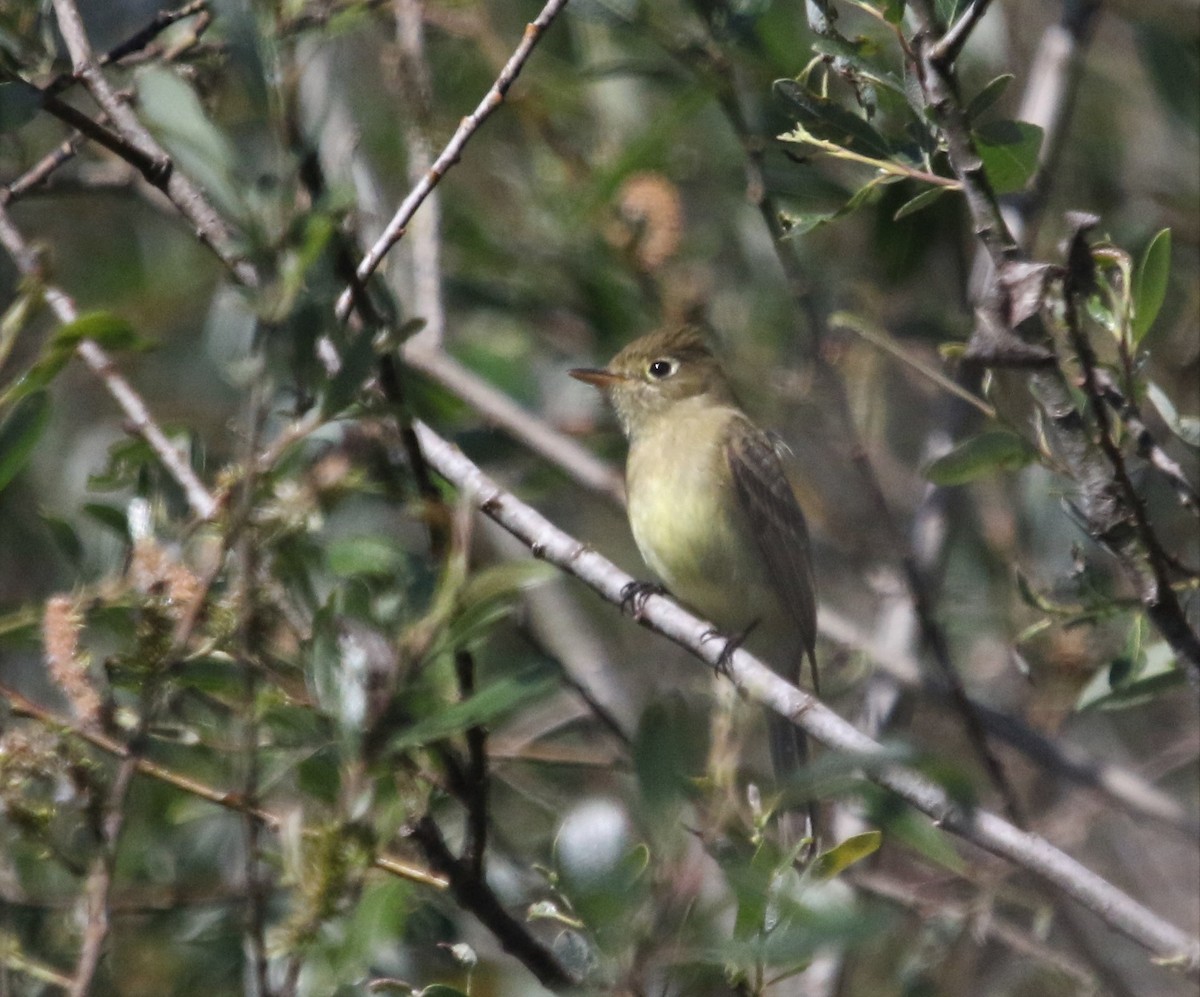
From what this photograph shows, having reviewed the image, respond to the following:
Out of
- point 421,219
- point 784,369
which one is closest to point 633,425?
point 784,369

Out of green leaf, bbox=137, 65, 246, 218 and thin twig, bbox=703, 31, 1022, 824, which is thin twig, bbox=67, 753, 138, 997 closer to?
green leaf, bbox=137, 65, 246, 218

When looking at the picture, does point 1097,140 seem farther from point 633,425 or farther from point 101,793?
point 101,793

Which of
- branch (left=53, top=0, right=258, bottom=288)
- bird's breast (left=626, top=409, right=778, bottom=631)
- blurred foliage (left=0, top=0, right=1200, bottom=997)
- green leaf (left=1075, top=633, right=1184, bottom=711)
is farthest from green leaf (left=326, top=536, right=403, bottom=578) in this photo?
bird's breast (left=626, top=409, right=778, bottom=631)

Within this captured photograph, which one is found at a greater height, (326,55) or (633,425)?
(326,55)

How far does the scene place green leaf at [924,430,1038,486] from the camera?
2928mm

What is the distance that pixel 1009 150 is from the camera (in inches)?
112

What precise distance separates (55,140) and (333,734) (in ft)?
12.5

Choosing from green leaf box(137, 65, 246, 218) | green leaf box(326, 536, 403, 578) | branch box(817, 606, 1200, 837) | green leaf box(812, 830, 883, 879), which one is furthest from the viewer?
branch box(817, 606, 1200, 837)

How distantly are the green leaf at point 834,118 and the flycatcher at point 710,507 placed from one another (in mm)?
2074

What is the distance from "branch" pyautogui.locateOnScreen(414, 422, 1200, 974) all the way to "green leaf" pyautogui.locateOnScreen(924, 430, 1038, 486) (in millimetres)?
505

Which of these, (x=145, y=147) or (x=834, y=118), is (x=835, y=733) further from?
(x=145, y=147)

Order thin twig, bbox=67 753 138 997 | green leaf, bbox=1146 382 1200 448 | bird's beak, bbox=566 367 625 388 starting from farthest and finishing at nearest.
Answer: bird's beak, bbox=566 367 625 388, green leaf, bbox=1146 382 1200 448, thin twig, bbox=67 753 138 997

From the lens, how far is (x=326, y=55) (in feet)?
14.0

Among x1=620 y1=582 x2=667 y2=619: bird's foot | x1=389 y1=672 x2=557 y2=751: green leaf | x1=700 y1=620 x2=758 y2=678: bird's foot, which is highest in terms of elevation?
x1=389 y1=672 x2=557 y2=751: green leaf
